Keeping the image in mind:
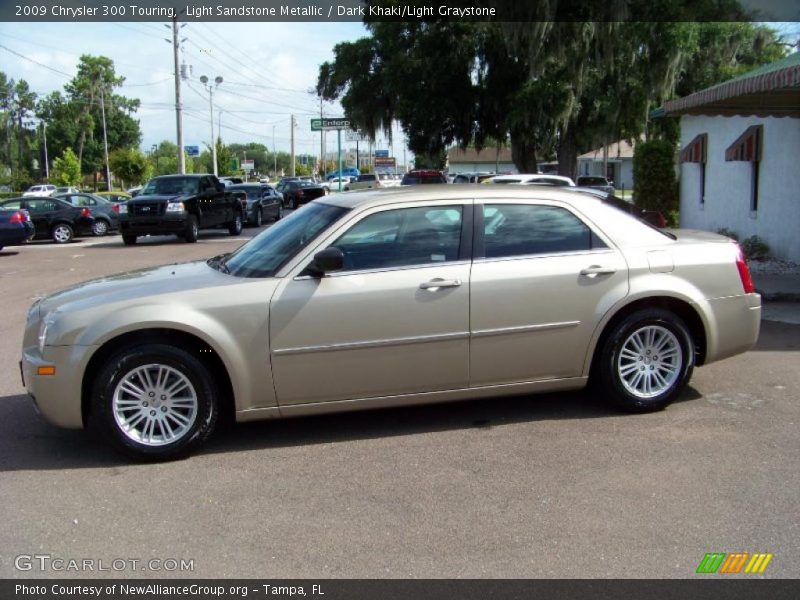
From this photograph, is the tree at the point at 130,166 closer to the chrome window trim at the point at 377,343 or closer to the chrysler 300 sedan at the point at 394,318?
the chrysler 300 sedan at the point at 394,318

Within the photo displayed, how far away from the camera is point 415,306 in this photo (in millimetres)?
5160

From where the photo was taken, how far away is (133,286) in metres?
5.21

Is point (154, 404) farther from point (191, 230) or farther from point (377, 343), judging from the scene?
point (191, 230)

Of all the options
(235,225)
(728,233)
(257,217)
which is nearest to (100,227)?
(235,225)

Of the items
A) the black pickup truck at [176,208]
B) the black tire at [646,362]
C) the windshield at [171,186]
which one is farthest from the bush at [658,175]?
the black tire at [646,362]

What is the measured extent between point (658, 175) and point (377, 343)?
16390mm

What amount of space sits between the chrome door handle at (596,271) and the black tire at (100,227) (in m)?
22.7

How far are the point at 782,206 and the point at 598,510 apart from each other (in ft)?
37.3

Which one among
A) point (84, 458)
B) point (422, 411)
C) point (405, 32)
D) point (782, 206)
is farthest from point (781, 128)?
point (405, 32)

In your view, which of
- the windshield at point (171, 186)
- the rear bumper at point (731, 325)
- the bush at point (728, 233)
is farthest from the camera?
the windshield at point (171, 186)

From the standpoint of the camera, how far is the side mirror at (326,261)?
501 centimetres

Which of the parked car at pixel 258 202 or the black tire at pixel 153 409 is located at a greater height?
the parked car at pixel 258 202

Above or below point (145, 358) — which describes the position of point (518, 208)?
above
